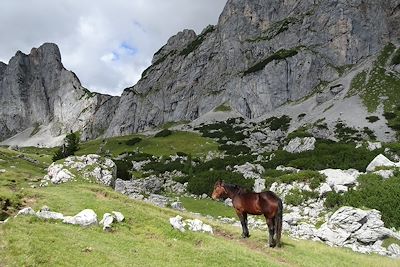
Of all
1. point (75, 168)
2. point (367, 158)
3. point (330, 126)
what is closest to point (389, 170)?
point (367, 158)

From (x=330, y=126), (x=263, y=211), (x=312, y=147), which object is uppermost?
(x=330, y=126)

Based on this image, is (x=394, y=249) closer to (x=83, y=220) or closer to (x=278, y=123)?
(x=83, y=220)

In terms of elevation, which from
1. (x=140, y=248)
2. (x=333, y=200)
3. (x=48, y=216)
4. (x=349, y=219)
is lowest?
(x=140, y=248)

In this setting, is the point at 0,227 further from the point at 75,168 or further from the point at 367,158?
the point at 367,158

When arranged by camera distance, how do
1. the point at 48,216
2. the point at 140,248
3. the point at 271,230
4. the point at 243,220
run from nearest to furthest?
the point at 140,248 < the point at 271,230 < the point at 48,216 < the point at 243,220

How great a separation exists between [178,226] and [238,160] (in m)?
84.8

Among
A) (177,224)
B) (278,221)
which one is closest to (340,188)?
(278,221)

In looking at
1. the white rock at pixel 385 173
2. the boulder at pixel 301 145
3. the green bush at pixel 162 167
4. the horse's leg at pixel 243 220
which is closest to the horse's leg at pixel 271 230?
the horse's leg at pixel 243 220

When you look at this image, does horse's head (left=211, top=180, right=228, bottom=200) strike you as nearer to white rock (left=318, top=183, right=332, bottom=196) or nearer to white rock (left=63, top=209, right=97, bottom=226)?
white rock (left=63, top=209, right=97, bottom=226)

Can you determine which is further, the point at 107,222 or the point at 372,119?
the point at 372,119

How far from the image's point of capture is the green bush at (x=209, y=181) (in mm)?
Result: 72688

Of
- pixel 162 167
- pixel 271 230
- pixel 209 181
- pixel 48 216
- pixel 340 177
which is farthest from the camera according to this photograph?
pixel 162 167

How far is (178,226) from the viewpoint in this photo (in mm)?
23047

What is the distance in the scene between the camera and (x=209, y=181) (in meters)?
77.1
